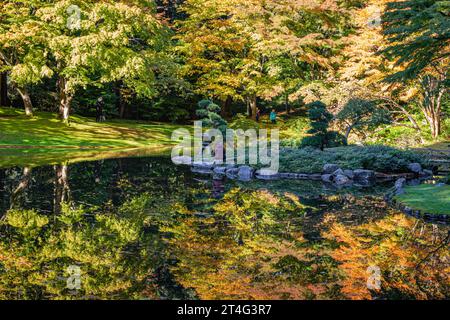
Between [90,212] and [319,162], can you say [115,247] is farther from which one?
[319,162]

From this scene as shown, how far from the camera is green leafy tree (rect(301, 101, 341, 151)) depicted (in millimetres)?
17016

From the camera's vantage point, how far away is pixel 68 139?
23094 mm

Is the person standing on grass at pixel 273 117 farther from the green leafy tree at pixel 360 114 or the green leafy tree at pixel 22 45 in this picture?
the green leafy tree at pixel 22 45

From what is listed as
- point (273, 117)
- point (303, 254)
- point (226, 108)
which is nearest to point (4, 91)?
point (226, 108)

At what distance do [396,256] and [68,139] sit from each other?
19.4m

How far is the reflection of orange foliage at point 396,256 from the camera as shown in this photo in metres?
5.55

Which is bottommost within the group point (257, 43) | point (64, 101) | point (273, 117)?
point (273, 117)

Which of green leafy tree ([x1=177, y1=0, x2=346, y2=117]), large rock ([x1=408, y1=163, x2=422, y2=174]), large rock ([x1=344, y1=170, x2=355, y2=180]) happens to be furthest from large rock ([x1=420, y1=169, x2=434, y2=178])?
green leafy tree ([x1=177, y1=0, x2=346, y2=117])

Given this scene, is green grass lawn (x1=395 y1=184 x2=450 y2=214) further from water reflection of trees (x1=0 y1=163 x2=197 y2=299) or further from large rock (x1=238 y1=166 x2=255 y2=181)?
water reflection of trees (x1=0 y1=163 x2=197 y2=299)

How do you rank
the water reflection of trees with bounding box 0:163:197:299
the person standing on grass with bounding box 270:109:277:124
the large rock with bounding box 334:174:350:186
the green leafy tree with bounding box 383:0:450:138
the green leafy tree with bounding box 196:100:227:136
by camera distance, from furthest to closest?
the person standing on grass with bounding box 270:109:277:124 → the green leafy tree with bounding box 196:100:227:136 → the large rock with bounding box 334:174:350:186 → the green leafy tree with bounding box 383:0:450:138 → the water reflection of trees with bounding box 0:163:197:299

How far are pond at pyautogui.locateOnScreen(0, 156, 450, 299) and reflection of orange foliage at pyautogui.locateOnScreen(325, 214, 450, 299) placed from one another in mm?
16

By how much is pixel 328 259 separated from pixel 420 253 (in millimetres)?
1445

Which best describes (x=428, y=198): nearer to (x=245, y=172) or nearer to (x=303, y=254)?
(x=303, y=254)
